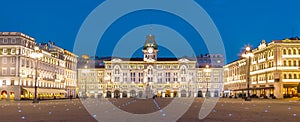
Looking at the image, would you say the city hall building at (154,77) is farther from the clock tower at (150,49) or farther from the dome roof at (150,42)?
the dome roof at (150,42)

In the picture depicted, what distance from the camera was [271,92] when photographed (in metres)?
93.6

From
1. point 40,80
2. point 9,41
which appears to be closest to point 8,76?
point 9,41

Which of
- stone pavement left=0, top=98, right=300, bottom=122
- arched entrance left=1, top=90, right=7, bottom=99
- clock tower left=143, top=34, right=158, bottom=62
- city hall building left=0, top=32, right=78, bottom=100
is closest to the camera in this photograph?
stone pavement left=0, top=98, right=300, bottom=122

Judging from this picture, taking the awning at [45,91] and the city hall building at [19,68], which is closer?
the city hall building at [19,68]

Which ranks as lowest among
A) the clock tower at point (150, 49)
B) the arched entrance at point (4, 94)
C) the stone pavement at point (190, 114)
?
the arched entrance at point (4, 94)

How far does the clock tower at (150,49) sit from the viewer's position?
6540 inches

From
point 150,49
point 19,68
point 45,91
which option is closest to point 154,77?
point 150,49

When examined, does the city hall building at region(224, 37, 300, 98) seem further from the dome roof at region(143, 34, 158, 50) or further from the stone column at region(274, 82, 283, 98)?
the dome roof at region(143, 34, 158, 50)

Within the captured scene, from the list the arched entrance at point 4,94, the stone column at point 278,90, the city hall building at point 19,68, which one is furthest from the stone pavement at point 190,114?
the stone column at point 278,90

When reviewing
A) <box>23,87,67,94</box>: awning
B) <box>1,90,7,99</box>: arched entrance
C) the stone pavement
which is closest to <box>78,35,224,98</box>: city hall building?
<box>23,87,67,94</box>: awning

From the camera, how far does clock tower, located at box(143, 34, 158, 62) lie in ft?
545

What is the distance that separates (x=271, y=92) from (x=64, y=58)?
65.1m

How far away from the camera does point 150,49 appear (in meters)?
166

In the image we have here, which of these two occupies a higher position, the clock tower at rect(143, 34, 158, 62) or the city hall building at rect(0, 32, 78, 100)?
the clock tower at rect(143, 34, 158, 62)
